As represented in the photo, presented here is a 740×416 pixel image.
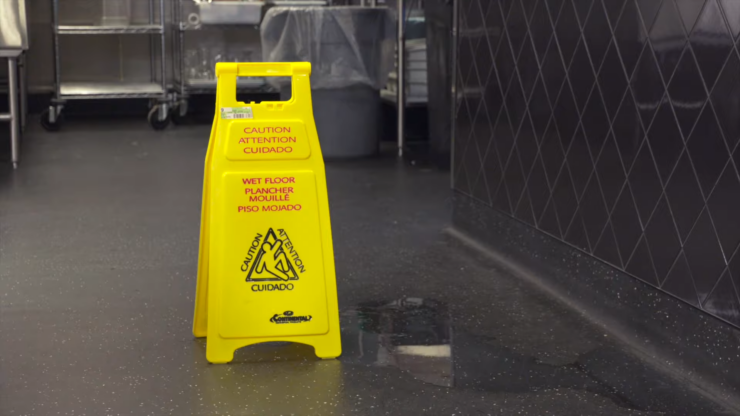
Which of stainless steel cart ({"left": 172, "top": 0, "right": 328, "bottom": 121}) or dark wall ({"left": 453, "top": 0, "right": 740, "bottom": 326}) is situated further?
stainless steel cart ({"left": 172, "top": 0, "right": 328, "bottom": 121})

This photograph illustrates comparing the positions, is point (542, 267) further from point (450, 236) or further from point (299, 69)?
point (299, 69)

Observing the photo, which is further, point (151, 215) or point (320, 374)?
point (151, 215)

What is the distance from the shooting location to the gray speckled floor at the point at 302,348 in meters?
2.04

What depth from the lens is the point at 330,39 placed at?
17.8 ft

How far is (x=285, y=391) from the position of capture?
2.09 metres

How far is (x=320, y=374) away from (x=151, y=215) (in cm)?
206

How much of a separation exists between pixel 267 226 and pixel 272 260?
0.28 ft

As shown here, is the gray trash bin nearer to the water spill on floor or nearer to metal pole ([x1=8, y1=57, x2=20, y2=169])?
metal pole ([x1=8, y1=57, x2=20, y2=169])

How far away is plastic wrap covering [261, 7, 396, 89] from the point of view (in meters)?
5.40

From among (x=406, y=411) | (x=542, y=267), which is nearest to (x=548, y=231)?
(x=542, y=267)

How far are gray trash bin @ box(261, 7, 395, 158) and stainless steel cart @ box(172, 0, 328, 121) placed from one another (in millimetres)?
1461

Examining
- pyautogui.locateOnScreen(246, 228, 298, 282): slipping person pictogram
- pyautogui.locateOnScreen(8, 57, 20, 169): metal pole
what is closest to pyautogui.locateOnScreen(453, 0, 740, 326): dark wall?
pyautogui.locateOnScreen(246, 228, 298, 282): slipping person pictogram

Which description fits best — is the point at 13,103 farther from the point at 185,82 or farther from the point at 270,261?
the point at 270,261

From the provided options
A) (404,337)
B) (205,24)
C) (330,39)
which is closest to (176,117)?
(205,24)
